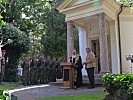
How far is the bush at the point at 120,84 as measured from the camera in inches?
249

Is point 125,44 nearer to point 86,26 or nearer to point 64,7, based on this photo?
point 86,26

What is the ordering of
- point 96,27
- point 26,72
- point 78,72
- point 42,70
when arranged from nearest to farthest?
point 78,72, point 26,72, point 42,70, point 96,27

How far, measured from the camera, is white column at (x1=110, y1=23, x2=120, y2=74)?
16.3 metres

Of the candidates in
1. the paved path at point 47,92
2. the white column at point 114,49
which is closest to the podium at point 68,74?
the paved path at point 47,92

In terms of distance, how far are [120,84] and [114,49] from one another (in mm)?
9709

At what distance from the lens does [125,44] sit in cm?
1659

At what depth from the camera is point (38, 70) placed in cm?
1706

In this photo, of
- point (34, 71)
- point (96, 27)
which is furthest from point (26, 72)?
point (96, 27)

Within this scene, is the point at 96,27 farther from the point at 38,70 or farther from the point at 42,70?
the point at 38,70

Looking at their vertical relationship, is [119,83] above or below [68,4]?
below

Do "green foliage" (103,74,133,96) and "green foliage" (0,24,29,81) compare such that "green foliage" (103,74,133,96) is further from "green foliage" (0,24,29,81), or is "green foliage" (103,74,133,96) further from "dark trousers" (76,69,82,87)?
"green foliage" (0,24,29,81)

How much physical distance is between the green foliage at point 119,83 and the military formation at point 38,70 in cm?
890

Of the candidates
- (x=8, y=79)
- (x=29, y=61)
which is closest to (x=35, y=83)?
(x=29, y=61)

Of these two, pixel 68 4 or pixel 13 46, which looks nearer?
pixel 68 4
